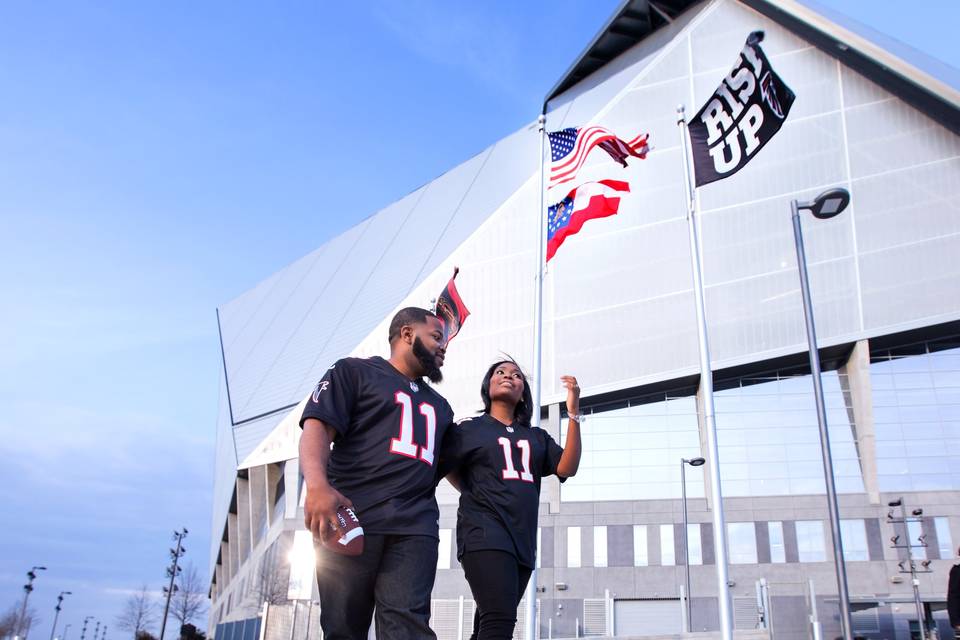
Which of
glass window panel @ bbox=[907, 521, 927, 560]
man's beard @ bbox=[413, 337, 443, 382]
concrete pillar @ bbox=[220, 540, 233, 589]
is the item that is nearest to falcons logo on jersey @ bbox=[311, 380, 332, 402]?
man's beard @ bbox=[413, 337, 443, 382]

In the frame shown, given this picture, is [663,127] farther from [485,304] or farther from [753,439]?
[753,439]


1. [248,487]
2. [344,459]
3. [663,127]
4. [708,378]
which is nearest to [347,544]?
[344,459]

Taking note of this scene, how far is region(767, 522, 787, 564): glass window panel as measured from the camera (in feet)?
103

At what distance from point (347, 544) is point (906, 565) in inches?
1285

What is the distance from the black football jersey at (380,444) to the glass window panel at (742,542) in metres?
31.2

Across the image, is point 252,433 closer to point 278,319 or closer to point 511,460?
point 278,319

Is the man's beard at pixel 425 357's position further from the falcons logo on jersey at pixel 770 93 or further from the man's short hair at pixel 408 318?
the falcons logo on jersey at pixel 770 93

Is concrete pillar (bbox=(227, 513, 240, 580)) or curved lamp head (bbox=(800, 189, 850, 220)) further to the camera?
concrete pillar (bbox=(227, 513, 240, 580))

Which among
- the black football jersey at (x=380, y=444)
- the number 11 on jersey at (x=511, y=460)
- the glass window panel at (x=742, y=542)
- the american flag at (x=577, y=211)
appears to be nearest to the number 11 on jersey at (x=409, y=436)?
the black football jersey at (x=380, y=444)

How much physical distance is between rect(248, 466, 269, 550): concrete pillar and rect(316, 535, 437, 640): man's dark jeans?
38.8 m

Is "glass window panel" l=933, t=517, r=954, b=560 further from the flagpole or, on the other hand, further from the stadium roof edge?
the flagpole

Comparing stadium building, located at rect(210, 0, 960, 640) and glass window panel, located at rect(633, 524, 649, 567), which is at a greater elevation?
stadium building, located at rect(210, 0, 960, 640)

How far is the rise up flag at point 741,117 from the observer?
1130 centimetres

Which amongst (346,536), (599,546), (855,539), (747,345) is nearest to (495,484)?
(346,536)
